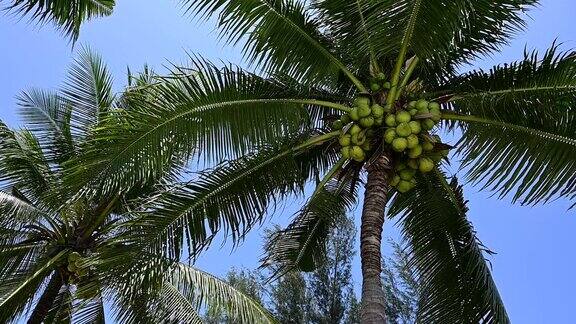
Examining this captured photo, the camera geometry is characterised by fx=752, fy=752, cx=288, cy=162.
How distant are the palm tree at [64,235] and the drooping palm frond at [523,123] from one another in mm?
3206

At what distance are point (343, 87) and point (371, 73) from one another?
541 millimetres

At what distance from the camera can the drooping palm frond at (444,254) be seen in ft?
25.2

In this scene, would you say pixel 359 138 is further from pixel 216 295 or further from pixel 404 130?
pixel 216 295

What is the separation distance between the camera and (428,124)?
682cm

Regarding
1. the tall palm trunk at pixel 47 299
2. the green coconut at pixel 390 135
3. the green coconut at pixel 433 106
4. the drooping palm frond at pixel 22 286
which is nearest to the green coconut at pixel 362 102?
the green coconut at pixel 390 135

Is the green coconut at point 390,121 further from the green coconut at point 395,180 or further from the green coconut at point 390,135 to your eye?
the green coconut at point 395,180

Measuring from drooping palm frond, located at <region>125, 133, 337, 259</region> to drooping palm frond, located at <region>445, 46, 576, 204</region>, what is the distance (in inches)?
55.7

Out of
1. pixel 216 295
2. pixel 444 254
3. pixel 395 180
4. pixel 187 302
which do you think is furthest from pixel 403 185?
pixel 187 302

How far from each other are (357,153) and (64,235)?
520cm

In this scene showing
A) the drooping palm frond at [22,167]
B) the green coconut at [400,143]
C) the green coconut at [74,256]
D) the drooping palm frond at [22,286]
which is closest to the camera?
the green coconut at [400,143]

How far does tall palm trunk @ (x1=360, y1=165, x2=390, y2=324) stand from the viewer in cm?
624

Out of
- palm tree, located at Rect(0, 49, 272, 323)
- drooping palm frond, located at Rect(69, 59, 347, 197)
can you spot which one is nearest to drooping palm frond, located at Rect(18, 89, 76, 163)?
palm tree, located at Rect(0, 49, 272, 323)

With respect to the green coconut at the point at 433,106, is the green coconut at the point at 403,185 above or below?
below

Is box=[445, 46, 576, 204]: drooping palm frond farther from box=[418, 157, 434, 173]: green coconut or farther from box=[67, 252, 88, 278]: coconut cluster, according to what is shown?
box=[67, 252, 88, 278]: coconut cluster
